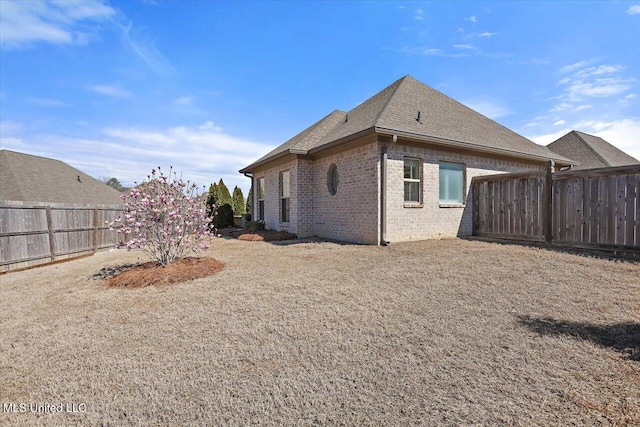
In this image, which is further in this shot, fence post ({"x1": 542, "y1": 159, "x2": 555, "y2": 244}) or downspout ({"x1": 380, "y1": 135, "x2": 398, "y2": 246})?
downspout ({"x1": 380, "y1": 135, "x2": 398, "y2": 246})

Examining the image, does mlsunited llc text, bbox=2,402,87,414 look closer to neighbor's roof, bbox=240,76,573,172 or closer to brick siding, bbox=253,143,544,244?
brick siding, bbox=253,143,544,244

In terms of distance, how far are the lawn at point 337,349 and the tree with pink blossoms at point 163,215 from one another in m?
1.23

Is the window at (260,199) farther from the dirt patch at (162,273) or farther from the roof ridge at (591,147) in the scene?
the roof ridge at (591,147)

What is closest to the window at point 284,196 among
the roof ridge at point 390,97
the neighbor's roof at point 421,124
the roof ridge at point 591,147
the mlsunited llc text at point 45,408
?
the neighbor's roof at point 421,124

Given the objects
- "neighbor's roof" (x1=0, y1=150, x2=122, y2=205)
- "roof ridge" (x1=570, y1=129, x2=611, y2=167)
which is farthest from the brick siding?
"neighbor's roof" (x1=0, y1=150, x2=122, y2=205)

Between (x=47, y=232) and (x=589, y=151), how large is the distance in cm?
2705

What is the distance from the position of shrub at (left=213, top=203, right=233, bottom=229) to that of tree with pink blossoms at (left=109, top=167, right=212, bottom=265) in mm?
12041

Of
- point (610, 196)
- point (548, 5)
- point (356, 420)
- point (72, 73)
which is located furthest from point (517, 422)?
point (72, 73)

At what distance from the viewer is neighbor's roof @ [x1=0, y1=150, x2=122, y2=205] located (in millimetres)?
16203

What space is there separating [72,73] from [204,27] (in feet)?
16.2

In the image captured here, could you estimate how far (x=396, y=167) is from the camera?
8898 mm

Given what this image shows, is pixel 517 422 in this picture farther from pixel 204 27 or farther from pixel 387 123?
pixel 204 27

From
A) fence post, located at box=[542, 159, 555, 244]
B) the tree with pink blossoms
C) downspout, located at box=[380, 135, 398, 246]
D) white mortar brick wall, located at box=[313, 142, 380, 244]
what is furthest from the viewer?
white mortar brick wall, located at box=[313, 142, 380, 244]

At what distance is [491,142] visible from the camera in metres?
10.7
